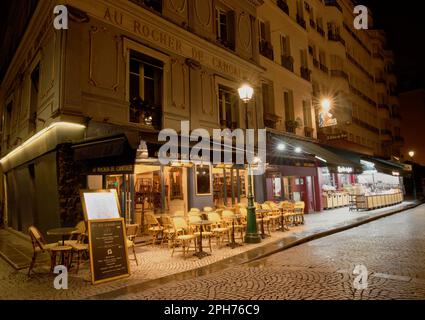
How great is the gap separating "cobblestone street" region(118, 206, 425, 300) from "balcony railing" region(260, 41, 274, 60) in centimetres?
1118

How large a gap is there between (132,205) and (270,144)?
7505mm

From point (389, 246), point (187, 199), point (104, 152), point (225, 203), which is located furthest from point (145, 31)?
point (389, 246)

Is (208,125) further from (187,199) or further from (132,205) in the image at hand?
(132,205)

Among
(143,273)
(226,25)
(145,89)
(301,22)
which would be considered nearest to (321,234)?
(143,273)

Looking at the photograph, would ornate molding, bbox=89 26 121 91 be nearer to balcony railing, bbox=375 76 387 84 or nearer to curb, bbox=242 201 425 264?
curb, bbox=242 201 425 264

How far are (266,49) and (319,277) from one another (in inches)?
535

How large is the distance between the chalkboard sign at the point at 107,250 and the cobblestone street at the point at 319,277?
98 cm

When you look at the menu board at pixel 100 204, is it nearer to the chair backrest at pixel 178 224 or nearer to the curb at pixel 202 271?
the curb at pixel 202 271

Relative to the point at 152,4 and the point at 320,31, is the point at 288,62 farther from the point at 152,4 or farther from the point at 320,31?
the point at 152,4

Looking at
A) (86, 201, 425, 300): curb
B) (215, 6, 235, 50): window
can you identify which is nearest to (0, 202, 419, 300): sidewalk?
(86, 201, 425, 300): curb

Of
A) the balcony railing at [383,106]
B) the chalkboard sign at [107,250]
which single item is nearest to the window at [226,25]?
the chalkboard sign at [107,250]

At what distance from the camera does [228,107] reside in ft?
45.0

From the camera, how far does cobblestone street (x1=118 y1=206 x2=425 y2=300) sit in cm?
465

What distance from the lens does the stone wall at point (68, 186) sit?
764 cm
